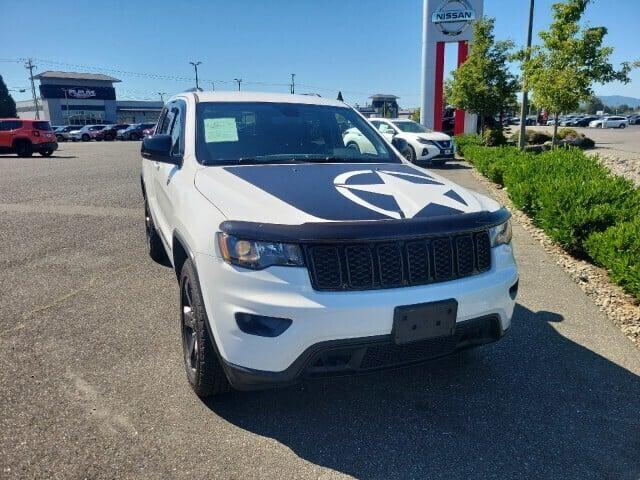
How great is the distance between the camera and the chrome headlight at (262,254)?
229 cm

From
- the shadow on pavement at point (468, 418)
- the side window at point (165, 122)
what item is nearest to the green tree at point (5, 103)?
the side window at point (165, 122)

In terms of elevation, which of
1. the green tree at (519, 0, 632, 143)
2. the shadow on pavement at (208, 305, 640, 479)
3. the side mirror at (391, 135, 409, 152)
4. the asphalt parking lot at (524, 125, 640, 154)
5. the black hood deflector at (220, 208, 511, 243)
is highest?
the green tree at (519, 0, 632, 143)

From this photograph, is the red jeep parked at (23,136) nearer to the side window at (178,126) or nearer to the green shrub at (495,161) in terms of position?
the green shrub at (495,161)

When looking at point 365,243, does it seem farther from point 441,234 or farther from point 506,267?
point 506,267

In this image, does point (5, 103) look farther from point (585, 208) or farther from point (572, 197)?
point (585, 208)

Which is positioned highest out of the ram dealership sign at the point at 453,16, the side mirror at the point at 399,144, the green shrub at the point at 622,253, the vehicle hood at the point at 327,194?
the ram dealership sign at the point at 453,16

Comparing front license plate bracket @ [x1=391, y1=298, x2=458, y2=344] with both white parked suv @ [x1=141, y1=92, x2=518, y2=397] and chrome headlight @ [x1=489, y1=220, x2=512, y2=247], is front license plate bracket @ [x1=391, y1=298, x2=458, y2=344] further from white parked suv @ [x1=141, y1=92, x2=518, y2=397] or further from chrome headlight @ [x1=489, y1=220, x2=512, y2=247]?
chrome headlight @ [x1=489, y1=220, x2=512, y2=247]

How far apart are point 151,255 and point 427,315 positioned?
167 inches

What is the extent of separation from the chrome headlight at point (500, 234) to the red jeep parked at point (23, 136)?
79.9 ft

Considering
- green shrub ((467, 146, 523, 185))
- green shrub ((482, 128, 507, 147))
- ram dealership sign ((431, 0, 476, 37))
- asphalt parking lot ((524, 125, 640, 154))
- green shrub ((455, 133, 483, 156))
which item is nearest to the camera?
green shrub ((467, 146, 523, 185))

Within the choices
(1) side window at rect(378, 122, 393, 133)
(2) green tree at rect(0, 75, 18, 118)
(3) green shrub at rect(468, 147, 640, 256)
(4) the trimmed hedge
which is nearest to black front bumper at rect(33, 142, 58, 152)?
(1) side window at rect(378, 122, 393, 133)

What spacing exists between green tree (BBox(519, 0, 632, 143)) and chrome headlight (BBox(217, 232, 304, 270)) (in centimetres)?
1297

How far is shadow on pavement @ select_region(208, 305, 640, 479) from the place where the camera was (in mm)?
2482

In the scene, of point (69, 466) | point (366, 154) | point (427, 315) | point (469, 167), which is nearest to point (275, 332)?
point (427, 315)
